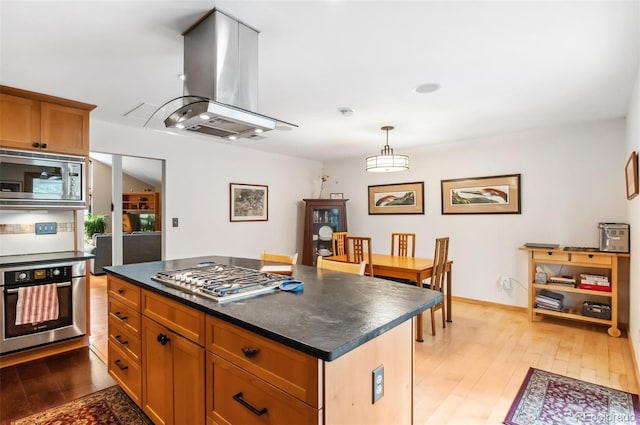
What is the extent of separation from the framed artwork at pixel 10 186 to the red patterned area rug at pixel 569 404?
4016 millimetres

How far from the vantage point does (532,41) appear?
6.41 ft

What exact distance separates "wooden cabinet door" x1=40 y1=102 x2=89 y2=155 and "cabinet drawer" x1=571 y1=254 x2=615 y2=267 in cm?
510

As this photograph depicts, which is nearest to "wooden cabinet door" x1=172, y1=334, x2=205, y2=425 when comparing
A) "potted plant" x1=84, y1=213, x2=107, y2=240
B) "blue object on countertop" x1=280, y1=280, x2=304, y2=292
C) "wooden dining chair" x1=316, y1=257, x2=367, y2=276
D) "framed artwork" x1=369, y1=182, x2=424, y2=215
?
"blue object on countertop" x1=280, y1=280, x2=304, y2=292

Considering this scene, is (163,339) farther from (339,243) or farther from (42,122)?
(339,243)

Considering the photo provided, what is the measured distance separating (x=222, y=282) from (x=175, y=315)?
0.26 m

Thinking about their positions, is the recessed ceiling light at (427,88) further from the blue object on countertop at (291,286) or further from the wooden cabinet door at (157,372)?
the wooden cabinet door at (157,372)

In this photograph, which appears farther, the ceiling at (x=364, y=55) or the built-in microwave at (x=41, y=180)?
the built-in microwave at (x=41, y=180)

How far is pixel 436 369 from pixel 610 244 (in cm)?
235

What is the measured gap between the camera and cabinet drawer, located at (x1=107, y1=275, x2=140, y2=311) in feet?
6.13

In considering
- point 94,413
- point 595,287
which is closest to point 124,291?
point 94,413

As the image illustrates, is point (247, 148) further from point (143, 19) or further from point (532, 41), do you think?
point (532, 41)

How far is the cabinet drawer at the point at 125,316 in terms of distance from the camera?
74.0 inches

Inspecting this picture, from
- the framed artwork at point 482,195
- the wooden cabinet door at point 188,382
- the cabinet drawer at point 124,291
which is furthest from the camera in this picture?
the framed artwork at point 482,195

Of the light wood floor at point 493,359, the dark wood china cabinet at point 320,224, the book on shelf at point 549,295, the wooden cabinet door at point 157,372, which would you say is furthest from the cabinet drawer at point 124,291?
the book on shelf at point 549,295
